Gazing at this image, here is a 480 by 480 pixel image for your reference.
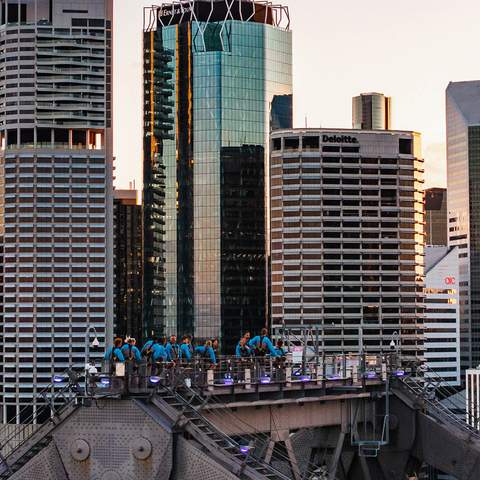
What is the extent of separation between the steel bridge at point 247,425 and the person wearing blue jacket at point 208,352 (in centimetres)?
33

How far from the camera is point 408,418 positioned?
69.5 meters

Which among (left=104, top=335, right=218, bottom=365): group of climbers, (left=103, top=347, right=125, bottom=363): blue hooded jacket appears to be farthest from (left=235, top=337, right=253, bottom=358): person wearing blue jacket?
(left=103, top=347, right=125, bottom=363): blue hooded jacket

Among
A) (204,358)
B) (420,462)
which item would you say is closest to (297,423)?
(204,358)

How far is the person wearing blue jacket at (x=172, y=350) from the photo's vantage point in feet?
177

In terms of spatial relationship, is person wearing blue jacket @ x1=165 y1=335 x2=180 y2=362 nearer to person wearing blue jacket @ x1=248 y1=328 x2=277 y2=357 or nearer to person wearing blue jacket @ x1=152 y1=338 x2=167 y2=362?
person wearing blue jacket @ x1=152 y1=338 x2=167 y2=362

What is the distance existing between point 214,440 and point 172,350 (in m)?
7.85

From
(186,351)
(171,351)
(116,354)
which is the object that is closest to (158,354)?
(186,351)

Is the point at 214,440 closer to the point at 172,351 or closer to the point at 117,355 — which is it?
the point at 117,355

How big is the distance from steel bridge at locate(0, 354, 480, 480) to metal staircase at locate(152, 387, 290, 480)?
44 millimetres

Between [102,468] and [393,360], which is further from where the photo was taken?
[393,360]

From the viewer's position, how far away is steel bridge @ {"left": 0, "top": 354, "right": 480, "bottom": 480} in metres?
48.6

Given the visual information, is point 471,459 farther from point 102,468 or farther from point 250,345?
point 102,468

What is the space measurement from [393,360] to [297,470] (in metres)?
14.3

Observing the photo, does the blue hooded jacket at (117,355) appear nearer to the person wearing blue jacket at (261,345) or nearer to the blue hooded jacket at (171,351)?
the blue hooded jacket at (171,351)
